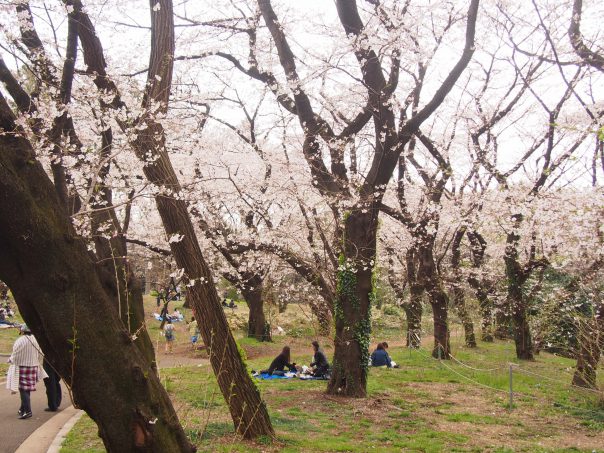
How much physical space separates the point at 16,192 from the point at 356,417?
6.99m

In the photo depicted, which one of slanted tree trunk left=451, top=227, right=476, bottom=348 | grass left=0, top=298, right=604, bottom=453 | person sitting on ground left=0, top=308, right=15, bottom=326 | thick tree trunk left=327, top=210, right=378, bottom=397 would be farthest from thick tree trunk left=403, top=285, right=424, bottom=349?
person sitting on ground left=0, top=308, right=15, bottom=326

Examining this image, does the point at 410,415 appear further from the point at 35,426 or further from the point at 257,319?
the point at 257,319

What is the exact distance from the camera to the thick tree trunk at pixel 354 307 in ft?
32.1

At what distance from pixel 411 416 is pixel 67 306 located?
23.4 ft

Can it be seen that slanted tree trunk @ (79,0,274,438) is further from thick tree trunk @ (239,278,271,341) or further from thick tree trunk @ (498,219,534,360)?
thick tree trunk @ (239,278,271,341)

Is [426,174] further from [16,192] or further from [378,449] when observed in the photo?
[16,192]

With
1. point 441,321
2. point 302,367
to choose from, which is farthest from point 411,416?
point 441,321

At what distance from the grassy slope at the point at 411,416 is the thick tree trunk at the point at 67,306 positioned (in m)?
2.18

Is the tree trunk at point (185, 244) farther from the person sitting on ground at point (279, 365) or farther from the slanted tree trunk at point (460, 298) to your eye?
the slanted tree trunk at point (460, 298)

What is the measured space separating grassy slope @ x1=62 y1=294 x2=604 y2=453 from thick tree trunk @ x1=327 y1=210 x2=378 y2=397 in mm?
449

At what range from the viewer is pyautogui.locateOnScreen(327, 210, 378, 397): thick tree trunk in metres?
9.79

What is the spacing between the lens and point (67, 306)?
108 inches

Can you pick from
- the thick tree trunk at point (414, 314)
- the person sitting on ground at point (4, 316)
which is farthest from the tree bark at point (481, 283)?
the person sitting on ground at point (4, 316)

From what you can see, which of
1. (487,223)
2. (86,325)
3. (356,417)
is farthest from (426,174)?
(86,325)
